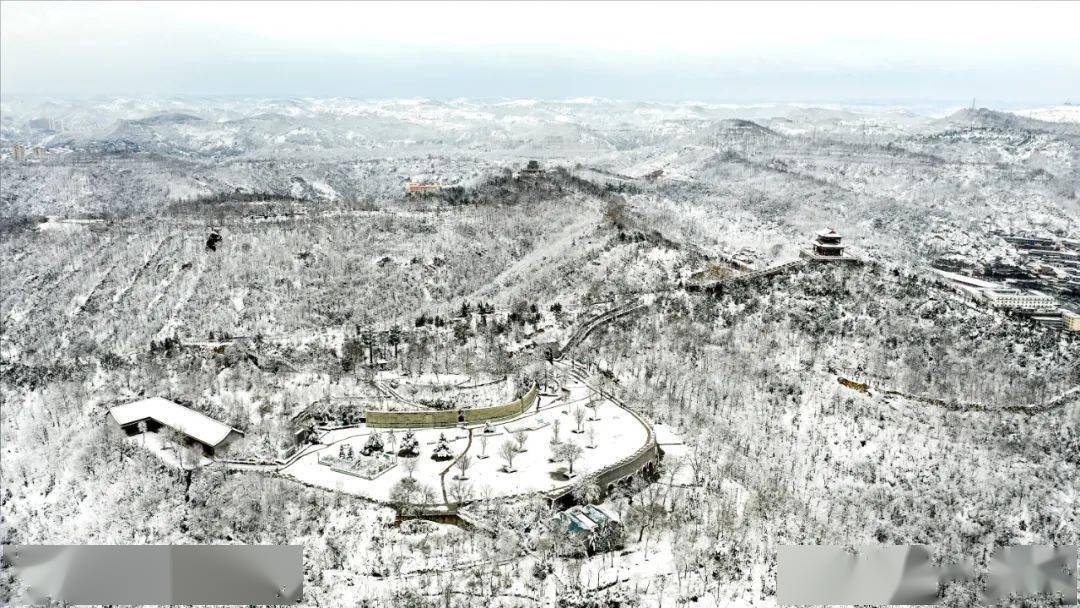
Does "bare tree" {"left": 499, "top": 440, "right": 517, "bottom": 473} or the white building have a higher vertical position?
the white building

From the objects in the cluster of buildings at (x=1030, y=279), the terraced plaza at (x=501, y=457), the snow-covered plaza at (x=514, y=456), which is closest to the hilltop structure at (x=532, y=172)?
the cluster of buildings at (x=1030, y=279)

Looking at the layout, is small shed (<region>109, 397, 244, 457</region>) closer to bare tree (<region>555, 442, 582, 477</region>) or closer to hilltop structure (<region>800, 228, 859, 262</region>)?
bare tree (<region>555, 442, 582, 477</region>)

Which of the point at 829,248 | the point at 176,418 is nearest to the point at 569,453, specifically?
the point at 176,418

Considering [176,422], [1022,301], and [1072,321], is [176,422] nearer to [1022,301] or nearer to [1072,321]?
[1072,321]

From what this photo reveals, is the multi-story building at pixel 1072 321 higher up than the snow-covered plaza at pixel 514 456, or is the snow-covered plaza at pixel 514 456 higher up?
the multi-story building at pixel 1072 321

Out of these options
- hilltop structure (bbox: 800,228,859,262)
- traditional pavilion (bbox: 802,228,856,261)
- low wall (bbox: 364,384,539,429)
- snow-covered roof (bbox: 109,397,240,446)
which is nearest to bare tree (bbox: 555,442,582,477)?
low wall (bbox: 364,384,539,429)

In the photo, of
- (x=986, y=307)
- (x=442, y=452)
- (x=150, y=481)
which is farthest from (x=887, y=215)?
(x=150, y=481)

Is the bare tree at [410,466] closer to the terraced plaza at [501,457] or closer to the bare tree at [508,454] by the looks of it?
the terraced plaza at [501,457]
